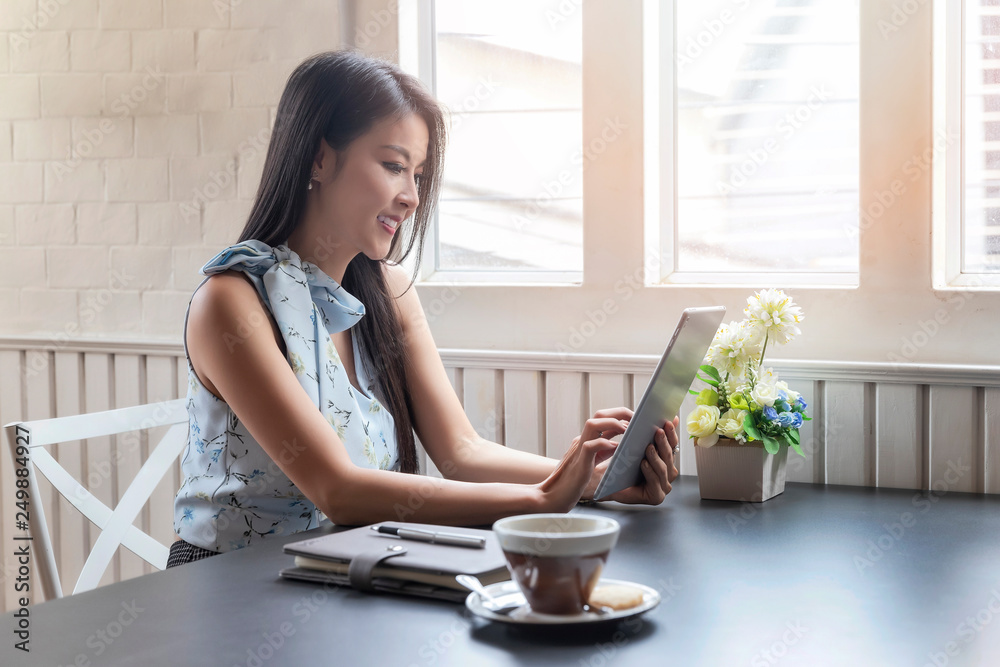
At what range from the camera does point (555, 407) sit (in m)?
2.10

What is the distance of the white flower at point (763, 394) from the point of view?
1582mm

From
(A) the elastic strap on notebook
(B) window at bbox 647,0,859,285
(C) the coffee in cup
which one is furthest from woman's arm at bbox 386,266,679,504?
(C) the coffee in cup

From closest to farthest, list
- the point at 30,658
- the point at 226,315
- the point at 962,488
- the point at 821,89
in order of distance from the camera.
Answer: the point at 30,658 < the point at 226,315 < the point at 962,488 < the point at 821,89

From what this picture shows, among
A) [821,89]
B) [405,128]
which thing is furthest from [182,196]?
[821,89]

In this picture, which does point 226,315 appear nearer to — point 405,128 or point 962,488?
point 405,128

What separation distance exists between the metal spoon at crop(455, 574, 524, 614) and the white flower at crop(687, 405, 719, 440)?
2.36 feet

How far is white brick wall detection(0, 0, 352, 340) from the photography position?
2408mm

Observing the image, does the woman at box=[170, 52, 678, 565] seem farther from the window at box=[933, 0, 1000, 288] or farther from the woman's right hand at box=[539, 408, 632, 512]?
the window at box=[933, 0, 1000, 288]

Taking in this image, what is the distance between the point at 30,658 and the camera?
825 mm

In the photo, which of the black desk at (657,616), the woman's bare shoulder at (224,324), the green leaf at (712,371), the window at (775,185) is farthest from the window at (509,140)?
the black desk at (657,616)

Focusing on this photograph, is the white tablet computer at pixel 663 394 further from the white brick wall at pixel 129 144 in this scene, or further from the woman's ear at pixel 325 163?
the white brick wall at pixel 129 144

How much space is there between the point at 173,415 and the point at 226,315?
0.44m

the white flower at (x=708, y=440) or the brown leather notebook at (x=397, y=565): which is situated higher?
the white flower at (x=708, y=440)

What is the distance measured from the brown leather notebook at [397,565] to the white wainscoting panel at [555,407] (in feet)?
3.18
